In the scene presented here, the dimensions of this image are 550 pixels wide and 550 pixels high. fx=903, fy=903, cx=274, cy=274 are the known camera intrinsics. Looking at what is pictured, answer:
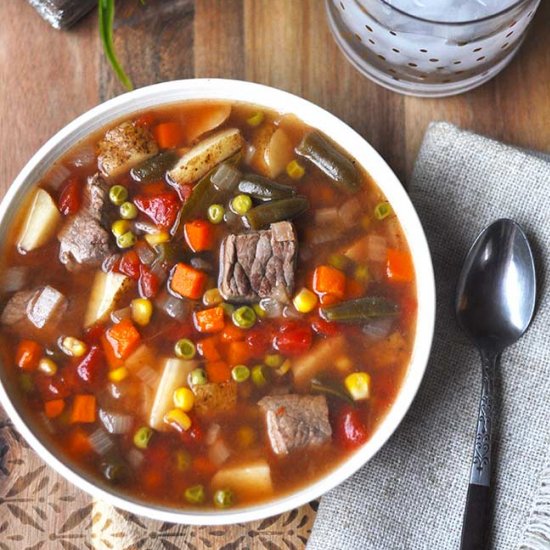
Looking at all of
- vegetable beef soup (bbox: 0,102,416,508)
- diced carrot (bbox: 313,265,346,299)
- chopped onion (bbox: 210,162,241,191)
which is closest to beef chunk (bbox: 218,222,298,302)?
vegetable beef soup (bbox: 0,102,416,508)

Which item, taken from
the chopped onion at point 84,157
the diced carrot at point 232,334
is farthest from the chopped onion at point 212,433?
the chopped onion at point 84,157

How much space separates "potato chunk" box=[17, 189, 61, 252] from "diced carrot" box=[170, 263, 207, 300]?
0.53 meters

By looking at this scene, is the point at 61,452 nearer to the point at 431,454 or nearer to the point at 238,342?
the point at 238,342

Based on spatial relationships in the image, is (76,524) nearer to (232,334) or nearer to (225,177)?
(232,334)

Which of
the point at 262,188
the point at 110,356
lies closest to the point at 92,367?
the point at 110,356

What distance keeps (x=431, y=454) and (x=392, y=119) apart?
1.49 meters

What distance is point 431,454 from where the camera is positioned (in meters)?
3.80

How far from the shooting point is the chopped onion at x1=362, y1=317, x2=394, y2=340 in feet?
11.9

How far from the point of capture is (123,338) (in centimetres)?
358

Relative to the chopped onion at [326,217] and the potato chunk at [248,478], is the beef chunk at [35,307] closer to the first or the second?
the potato chunk at [248,478]

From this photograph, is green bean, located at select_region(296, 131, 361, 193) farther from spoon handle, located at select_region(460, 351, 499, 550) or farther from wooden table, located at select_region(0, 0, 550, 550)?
spoon handle, located at select_region(460, 351, 499, 550)

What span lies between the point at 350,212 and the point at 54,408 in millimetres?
1429

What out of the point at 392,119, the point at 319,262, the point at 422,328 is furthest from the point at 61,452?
the point at 392,119

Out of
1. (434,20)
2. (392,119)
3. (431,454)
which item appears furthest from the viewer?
(392,119)
